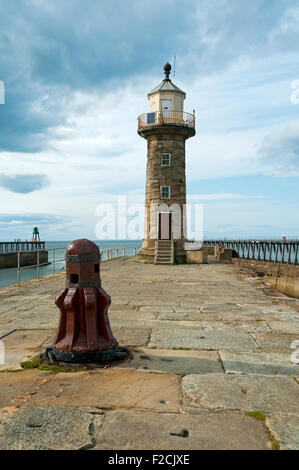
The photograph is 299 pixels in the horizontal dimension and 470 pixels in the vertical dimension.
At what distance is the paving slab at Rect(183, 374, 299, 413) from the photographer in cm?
289

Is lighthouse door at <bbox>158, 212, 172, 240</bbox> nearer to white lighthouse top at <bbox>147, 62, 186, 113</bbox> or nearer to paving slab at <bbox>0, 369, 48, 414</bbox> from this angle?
white lighthouse top at <bbox>147, 62, 186, 113</bbox>

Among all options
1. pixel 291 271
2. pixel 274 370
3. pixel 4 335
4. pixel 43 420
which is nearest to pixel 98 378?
pixel 43 420

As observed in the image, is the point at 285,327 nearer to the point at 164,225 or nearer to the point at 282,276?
the point at 164,225

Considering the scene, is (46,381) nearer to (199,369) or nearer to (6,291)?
(199,369)

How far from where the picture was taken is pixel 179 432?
246cm

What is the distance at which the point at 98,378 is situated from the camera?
3430mm

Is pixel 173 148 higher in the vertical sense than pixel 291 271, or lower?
higher

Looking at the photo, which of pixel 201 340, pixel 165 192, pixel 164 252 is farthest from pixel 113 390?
pixel 165 192

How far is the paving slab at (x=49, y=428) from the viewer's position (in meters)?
2.33

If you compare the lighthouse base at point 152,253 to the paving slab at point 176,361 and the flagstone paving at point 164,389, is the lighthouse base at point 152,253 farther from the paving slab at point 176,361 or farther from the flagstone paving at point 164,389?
the paving slab at point 176,361

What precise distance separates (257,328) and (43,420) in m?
3.77

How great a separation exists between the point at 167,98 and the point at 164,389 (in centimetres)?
1995

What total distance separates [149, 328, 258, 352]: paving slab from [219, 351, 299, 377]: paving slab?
25cm

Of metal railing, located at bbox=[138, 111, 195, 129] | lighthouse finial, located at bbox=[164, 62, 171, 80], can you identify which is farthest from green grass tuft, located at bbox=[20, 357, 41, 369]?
lighthouse finial, located at bbox=[164, 62, 171, 80]
